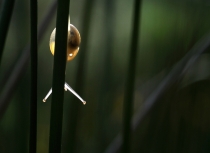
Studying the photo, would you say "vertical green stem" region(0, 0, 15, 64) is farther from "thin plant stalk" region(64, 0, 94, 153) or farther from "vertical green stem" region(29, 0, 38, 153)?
"thin plant stalk" region(64, 0, 94, 153)

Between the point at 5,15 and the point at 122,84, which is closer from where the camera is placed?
the point at 5,15

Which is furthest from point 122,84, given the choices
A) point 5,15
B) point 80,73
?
point 5,15

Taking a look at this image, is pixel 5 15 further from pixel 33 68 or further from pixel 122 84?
pixel 122 84

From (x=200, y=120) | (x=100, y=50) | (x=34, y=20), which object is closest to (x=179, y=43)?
(x=200, y=120)

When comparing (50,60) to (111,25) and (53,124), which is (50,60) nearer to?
(111,25)

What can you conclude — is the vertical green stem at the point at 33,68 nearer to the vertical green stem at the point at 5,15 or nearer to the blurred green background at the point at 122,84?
the vertical green stem at the point at 5,15

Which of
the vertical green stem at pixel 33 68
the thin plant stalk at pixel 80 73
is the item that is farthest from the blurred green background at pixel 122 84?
the vertical green stem at pixel 33 68
